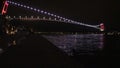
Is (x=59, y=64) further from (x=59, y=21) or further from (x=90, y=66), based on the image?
(x=59, y=21)

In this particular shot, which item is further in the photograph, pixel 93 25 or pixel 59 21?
pixel 93 25

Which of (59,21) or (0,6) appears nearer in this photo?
(0,6)

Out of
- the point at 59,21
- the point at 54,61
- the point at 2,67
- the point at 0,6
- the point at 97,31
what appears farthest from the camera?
the point at 97,31

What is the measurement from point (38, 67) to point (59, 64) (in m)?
1.45

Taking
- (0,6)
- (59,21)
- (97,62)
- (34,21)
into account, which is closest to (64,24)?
(59,21)

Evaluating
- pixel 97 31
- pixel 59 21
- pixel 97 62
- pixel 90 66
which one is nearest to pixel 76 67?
pixel 90 66

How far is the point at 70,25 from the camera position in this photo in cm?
11819

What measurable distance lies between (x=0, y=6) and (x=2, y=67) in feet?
87.4

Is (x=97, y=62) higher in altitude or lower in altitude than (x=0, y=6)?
lower

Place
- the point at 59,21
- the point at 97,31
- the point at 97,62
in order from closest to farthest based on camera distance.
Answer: the point at 97,62 < the point at 59,21 < the point at 97,31

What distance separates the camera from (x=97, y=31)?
430 ft

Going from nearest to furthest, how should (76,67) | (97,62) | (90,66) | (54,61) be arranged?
(76,67)
(54,61)
(90,66)
(97,62)

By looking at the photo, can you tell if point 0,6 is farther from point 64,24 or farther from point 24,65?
point 64,24

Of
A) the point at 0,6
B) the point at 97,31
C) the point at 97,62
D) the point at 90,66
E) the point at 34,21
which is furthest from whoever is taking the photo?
the point at 97,31
